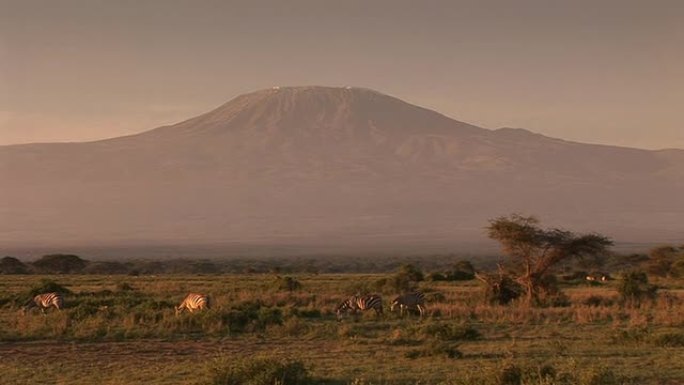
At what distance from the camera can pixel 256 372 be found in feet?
37.8

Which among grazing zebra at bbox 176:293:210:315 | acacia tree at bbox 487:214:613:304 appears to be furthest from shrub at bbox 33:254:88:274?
grazing zebra at bbox 176:293:210:315

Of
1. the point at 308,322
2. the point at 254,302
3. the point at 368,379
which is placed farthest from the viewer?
the point at 254,302

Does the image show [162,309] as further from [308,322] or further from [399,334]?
[399,334]

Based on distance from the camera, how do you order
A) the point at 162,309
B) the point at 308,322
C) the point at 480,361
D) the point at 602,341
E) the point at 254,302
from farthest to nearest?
the point at 254,302 → the point at 162,309 → the point at 308,322 → the point at 602,341 → the point at 480,361

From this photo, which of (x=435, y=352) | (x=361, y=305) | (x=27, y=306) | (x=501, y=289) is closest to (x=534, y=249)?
(x=501, y=289)

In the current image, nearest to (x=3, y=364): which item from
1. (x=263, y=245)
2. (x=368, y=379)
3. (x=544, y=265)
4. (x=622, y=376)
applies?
(x=368, y=379)

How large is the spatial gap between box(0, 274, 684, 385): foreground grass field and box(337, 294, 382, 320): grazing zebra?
0.42m

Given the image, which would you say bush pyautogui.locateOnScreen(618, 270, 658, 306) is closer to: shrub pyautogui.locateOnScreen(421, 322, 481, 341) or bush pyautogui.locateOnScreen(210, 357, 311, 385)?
shrub pyautogui.locateOnScreen(421, 322, 481, 341)

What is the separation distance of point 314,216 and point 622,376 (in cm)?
16836

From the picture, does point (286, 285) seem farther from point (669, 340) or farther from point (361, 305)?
point (669, 340)

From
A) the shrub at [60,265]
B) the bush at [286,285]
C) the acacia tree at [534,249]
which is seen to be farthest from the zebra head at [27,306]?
the shrub at [60,265]

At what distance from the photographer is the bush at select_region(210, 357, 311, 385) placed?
11.4m

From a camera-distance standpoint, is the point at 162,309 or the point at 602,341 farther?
the point at 162,309

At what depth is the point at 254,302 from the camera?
23188 millimetres
